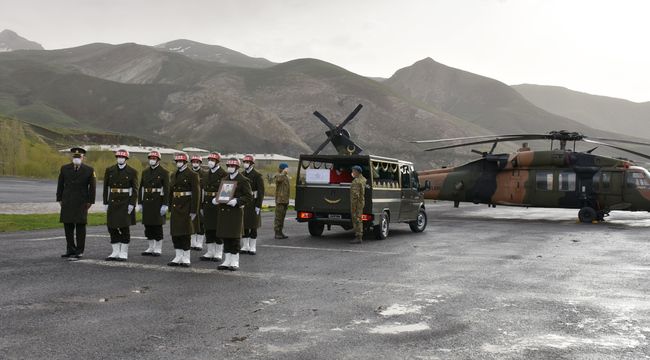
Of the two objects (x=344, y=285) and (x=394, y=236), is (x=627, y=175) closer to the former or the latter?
(x=394, y=236)

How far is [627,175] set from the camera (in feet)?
76.9

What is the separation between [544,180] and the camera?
81.4 ft

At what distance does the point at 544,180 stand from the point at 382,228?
12.0 m

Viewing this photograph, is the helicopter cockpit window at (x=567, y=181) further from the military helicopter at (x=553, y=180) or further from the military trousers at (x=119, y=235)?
the military trousers at (x=119, y=235)

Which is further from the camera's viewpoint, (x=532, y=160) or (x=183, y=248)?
(x=532, y=160)

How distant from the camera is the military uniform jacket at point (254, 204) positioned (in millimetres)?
12289

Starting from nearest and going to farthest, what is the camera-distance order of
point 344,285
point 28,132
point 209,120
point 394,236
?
point 344,285 → point 394,236 → point 28,132 → point 209,120

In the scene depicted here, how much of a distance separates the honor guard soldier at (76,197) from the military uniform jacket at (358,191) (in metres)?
6.24

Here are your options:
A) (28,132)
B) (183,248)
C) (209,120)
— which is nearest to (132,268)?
(183,248)

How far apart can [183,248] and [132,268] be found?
98 centimetres

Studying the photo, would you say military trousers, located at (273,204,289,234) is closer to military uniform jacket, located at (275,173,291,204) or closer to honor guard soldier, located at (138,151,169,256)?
military uniform jacket, located at (275,173,291,204)

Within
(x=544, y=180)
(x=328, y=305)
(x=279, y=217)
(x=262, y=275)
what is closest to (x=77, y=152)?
(x=262, y=275)

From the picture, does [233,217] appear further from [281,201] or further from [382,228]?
[382,228]

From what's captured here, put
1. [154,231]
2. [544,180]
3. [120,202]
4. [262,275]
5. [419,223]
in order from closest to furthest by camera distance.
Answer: [262,275]
[120,202]
[154,231]
[419,223]
[544,180]
